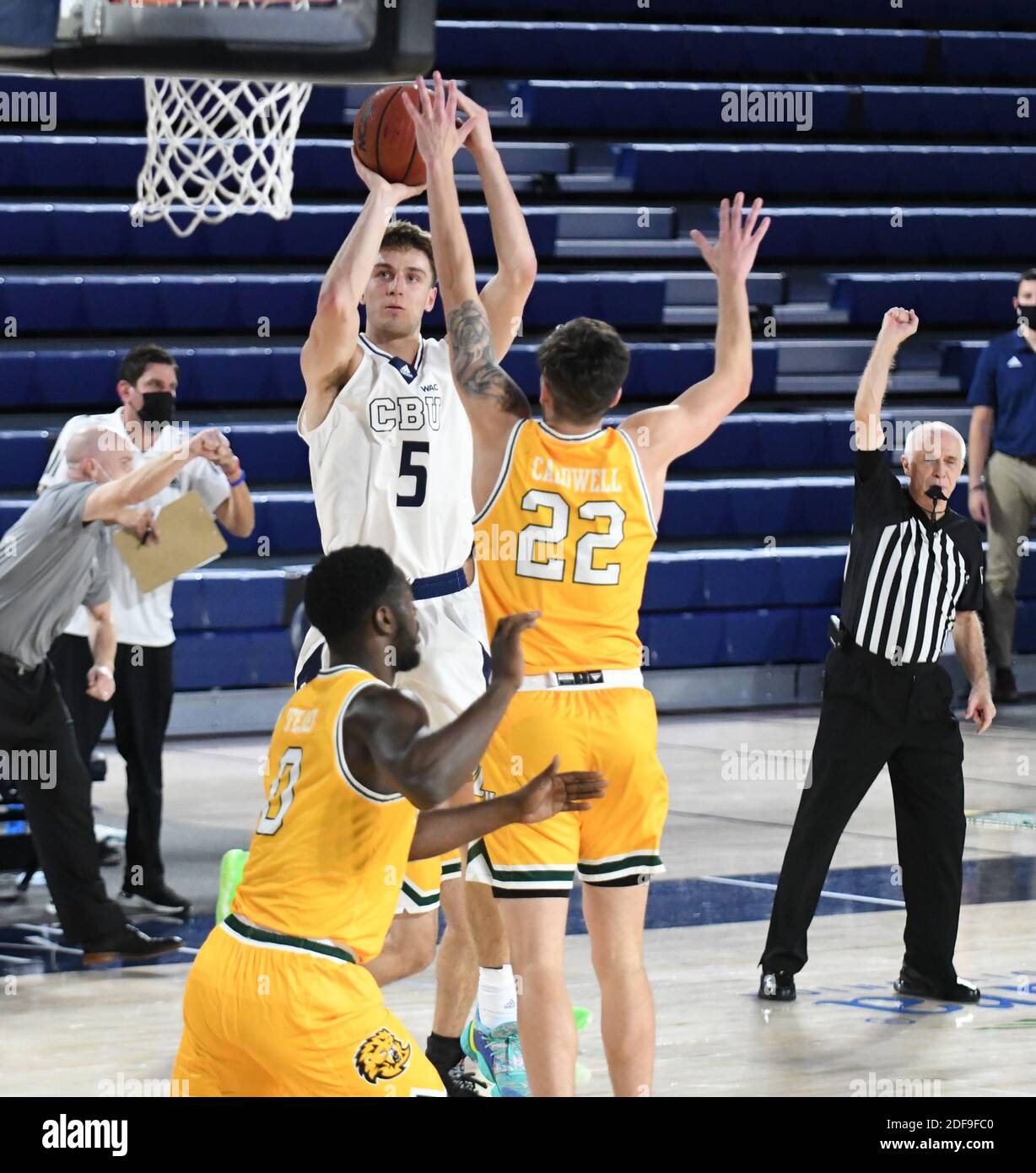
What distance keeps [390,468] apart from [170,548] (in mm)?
2493

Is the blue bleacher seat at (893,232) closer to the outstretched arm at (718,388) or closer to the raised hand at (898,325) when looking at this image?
the raised hand at (898,325)

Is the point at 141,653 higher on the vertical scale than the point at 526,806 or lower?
lower

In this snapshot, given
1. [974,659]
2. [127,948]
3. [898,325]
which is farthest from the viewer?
[127,948]

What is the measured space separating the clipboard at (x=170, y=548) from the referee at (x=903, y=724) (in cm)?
248

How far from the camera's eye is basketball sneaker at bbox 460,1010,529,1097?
16.6ft

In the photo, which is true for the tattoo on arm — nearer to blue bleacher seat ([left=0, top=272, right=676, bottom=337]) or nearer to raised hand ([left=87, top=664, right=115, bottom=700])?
raised hand ([left=87, top=664, right=115, bottom=700])

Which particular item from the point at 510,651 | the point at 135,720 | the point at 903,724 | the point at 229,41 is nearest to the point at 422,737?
the point at 510,651

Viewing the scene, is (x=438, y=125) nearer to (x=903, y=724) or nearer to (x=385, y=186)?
(x=385, y=186)

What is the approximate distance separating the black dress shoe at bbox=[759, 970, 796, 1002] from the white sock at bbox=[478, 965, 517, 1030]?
127 centimetres

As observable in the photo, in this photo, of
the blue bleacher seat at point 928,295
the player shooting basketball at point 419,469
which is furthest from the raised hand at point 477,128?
the blue bleacher seat at point 928,295

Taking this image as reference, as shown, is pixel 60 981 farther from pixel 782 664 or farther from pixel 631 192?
pixel 631 192

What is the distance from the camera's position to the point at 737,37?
54.0 ft

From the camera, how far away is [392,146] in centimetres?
552

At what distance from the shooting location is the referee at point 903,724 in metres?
6.27
